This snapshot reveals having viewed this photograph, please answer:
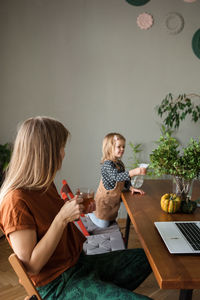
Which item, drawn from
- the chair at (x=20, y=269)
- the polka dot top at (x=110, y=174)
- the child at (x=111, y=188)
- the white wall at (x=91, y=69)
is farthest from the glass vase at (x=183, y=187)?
the white wall at (x=91, y=69)

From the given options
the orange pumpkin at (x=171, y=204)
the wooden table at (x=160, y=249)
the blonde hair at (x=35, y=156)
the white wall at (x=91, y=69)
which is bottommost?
the wooden table at (x=160, y=249)

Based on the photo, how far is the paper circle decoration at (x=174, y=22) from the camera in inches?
127

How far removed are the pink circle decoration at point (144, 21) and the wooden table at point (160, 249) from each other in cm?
208

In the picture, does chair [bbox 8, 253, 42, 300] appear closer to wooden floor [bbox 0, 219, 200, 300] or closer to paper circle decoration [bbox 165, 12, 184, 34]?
wooden floor [bbox 0, 219, 200, 300]

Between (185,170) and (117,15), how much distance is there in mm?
2311

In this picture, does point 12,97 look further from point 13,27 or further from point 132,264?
point 132,264

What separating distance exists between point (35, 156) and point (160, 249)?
0.65m

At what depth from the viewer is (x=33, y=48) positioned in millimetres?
3061

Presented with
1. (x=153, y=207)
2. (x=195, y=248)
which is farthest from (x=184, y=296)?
(x=153, y=207)

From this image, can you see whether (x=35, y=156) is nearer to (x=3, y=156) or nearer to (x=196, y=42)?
(x=3, y=156)

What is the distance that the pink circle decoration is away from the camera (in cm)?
317

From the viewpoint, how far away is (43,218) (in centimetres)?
112

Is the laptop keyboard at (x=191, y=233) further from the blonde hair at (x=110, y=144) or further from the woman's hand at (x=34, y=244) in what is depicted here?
the blonde hair at (x=110, y=144)

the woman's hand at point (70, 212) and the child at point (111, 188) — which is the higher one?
the woman's hand at point (70, 212)
